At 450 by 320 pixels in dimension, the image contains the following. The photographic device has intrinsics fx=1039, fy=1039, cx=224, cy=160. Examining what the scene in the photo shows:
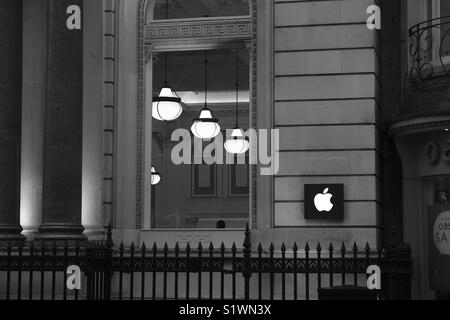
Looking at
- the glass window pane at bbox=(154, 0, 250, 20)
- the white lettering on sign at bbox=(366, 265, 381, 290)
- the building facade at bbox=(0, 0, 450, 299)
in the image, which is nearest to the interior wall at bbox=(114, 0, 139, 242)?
the building facade at bbox=(0, 0, 450, 299)

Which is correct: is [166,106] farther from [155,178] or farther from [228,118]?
[155,178]

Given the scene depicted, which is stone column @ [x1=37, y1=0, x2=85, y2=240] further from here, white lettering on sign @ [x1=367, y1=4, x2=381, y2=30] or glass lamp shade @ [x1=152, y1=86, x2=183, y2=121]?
white lettering on sign @ [x1=367, y1=4, x2=381, y2=30]

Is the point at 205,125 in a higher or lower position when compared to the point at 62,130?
higher

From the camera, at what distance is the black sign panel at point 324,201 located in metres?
19.2

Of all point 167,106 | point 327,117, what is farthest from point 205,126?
point 327,117

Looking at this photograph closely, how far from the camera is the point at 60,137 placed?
19.5m

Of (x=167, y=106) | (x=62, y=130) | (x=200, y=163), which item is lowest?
(x=200, y=163)

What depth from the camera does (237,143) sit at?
68.5ft

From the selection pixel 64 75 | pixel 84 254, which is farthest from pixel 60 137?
pixel 84 254

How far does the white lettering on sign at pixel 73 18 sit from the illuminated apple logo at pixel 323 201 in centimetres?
560

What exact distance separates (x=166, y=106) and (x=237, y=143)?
1605mm

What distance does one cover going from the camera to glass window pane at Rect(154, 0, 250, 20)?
20.9 metres

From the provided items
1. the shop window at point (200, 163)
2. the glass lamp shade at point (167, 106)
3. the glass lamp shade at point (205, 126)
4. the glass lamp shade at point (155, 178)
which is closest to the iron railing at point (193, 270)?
the shop window at point (200, 163)
